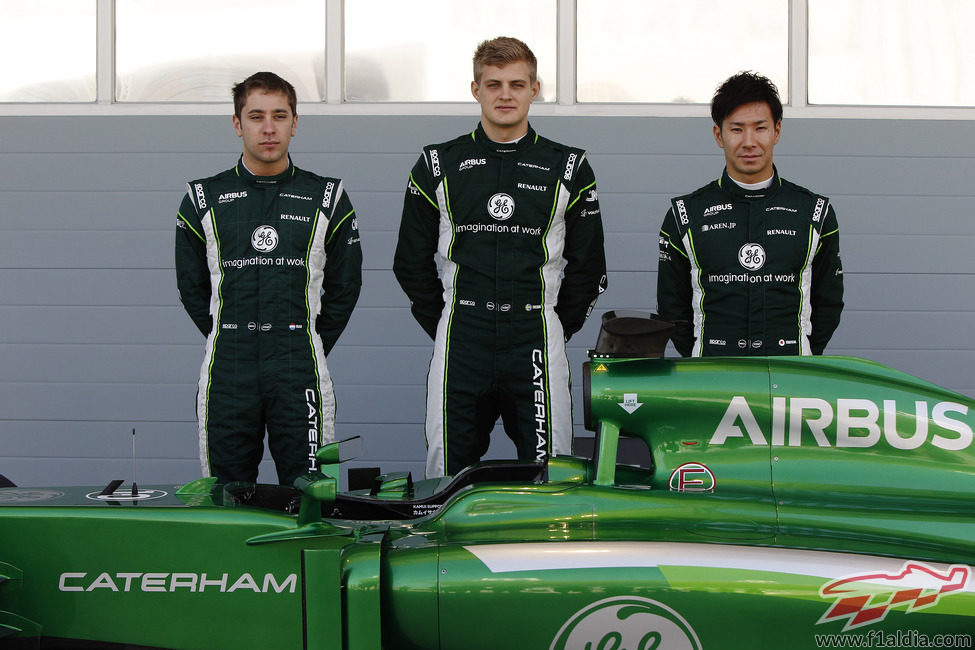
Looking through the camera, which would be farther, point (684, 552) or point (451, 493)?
point (451, 493)

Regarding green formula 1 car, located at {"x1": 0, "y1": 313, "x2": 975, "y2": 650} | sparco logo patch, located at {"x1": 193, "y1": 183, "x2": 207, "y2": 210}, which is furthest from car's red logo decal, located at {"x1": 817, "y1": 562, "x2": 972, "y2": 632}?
sparco logo patch, located at {"x1": 193, "y1": 183, "x2": 207, "y2": 210}

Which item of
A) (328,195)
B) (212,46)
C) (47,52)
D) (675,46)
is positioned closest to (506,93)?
(328,195)

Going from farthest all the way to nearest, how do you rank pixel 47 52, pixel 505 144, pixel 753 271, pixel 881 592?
pixel 47 52 → pixel 505 144 → pixel 753 271 → pixel 881 592

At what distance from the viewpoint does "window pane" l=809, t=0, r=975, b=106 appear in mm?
5188

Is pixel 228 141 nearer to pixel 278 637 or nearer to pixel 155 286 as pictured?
pixel 155 286

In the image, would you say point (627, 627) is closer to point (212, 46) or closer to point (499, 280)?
point (499, 280)

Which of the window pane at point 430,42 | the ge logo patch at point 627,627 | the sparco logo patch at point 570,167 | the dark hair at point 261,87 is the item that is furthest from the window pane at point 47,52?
the ge logo patch at point 627,627

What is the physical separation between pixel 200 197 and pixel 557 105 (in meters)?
2.20

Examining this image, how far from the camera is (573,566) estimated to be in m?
2.05

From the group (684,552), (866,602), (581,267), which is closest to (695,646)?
(684,552)

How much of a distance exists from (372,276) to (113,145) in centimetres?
150

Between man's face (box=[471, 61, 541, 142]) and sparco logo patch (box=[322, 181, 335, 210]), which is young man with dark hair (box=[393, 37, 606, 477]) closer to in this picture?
man's face (box=[471, 61, 541, 142])

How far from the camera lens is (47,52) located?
17.4 feet

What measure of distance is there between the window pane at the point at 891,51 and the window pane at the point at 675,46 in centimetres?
19
